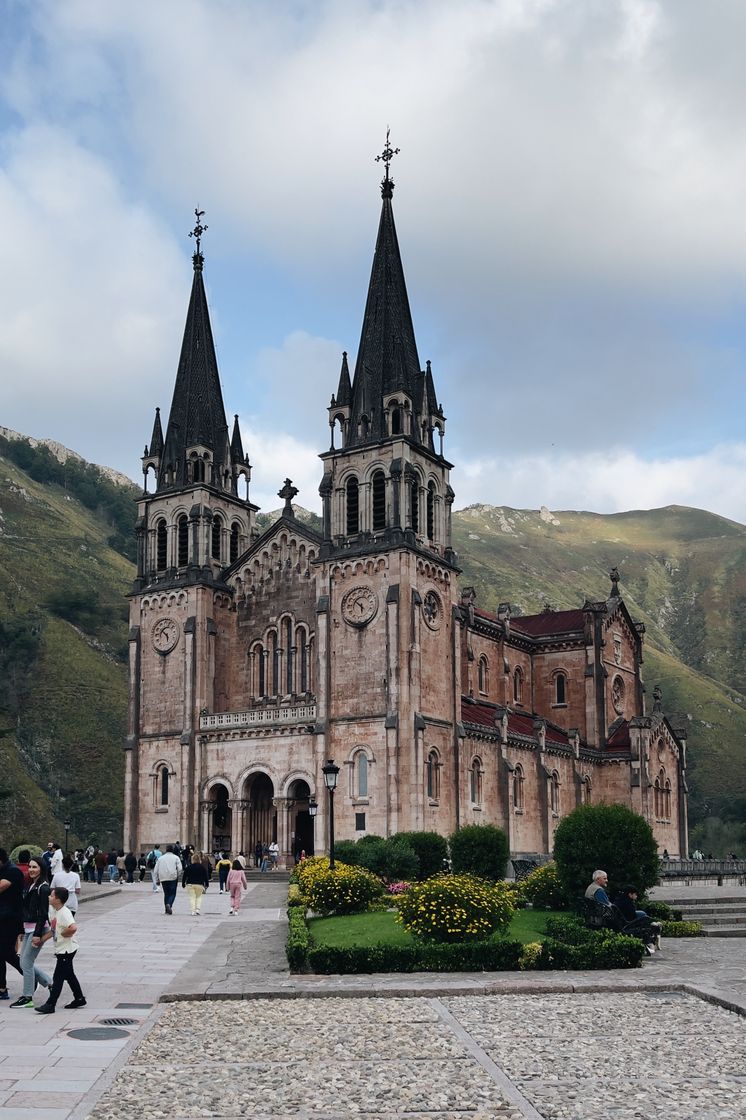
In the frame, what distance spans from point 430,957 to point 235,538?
46.0m

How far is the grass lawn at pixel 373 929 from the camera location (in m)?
23.2

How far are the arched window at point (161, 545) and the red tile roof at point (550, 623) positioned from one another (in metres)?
21.2

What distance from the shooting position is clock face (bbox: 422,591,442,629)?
5541cm

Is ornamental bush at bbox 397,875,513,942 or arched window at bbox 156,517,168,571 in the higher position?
arched window at bbox 156,517,168,571

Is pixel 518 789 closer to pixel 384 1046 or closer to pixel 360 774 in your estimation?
pixel 360 774

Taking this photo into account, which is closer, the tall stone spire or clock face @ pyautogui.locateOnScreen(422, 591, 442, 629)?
clock face @ pyautogui.locateOnScreen(422, 591, 442, 629)

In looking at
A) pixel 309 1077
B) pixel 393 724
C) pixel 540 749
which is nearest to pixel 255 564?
pixel 393 724

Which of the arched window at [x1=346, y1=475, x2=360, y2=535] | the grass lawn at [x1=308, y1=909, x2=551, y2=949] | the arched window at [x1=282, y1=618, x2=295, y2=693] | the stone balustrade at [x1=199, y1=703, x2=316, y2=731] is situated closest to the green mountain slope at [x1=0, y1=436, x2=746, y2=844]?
the stone balustrade at [x1=199, y1=703, x2=316, y2=731]

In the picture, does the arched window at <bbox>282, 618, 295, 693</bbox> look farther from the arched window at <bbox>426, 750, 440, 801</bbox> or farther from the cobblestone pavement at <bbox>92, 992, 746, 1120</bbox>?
the cobblestone pavement at <bbox>92, 992, 746, 1120</bbox>

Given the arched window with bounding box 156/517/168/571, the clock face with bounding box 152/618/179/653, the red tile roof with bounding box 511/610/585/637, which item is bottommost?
the clock face with bounding box 152/618/179/653

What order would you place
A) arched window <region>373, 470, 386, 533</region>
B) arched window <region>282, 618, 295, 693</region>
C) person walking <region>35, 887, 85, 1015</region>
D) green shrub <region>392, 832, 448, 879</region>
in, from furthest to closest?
arched window <region>282, 618, 295, 693</region> < arched window <region>373, 470, 386, 533</region> < green shrub <region>392, 832, 448, 879</region> < person walking <region>35, 887, 85, 1015</region>

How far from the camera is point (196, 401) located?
65.7 m

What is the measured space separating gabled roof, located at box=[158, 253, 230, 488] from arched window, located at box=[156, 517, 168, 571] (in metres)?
2.31

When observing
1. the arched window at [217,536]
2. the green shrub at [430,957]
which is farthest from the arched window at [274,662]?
the green shrub at [430,957]
